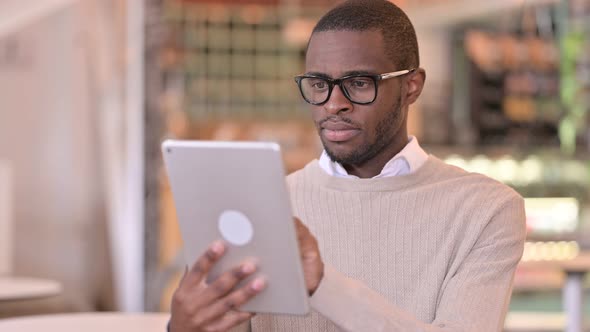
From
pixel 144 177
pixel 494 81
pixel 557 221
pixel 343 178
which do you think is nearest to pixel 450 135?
pixel 494 81

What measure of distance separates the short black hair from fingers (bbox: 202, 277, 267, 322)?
44cm

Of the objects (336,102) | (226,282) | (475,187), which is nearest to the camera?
(226,282)

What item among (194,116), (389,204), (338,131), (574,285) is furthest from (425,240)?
(194,116)

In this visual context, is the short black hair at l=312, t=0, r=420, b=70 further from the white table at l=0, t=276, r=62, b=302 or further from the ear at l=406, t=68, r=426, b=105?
the white table at l=0, t=276, r=62, b=302

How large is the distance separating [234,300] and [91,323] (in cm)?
95

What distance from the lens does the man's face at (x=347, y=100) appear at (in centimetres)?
133

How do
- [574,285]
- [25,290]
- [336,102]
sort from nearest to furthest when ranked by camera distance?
[336,102]
[25,290]
[574,285]

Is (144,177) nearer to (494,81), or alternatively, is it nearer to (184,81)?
(184,81)

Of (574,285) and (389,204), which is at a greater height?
(389,204)

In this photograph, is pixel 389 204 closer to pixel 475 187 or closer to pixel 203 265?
pixel 475 187

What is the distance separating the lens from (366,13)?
4.58 ft

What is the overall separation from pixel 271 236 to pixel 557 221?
697 cm

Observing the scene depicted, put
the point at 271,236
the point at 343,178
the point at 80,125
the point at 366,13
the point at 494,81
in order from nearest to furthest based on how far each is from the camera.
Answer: the point at 271,236 → the point at 366,13 → the point at 343,178 → the point at 80,125 → the point at 494,81

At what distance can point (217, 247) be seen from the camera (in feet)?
3.57
